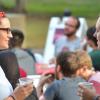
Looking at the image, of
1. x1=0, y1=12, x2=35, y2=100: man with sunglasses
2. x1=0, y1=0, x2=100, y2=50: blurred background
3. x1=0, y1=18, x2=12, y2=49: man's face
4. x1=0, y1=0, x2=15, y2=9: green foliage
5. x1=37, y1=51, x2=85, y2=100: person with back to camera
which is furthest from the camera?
x1=0, y1=0, x2=15, y2=9: green foliage

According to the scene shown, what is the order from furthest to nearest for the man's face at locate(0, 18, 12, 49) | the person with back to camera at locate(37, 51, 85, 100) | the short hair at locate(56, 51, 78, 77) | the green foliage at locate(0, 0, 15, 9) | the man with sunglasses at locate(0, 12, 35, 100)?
the green foliage at locate(0, 0, 15, 9) → the short hair at locate(56, 51, 78, 77) → the person with back to camera at locate(37, 51, 85, 100) → the man's face at locate(0, 18, 12, 49) → the man with sunglasses at locate(0, 12, 35, 100)

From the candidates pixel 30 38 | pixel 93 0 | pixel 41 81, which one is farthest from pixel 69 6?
pixel 41 81

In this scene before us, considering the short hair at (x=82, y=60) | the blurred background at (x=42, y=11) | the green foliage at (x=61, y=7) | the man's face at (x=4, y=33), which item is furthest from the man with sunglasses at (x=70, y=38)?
the green foliage at (x=61, y=7)

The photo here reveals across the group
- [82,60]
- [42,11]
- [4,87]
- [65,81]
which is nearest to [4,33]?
[4,87]

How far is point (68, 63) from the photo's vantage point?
5.47 m

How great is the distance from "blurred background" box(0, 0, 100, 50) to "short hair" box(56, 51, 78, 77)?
62.6 ft

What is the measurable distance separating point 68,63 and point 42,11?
2982 centimetres

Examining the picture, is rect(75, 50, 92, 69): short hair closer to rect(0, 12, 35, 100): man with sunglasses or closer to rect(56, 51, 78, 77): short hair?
rect(56, 51, 78, 77): short hair

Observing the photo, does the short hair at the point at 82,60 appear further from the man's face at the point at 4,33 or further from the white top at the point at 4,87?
the white top at the point at 4,87

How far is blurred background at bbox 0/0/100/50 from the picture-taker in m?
Result: 26.8

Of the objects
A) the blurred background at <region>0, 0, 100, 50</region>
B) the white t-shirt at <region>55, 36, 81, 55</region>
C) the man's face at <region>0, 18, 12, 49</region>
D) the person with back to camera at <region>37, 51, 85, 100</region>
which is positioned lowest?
the blurred background at <region>0, 0, 100, 50</region>

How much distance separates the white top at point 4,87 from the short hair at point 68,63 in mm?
1048

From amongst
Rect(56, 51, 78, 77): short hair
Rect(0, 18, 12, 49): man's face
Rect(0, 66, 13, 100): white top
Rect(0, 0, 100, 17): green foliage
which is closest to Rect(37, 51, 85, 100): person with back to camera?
Rect(56, 51, 78, 77): short hair

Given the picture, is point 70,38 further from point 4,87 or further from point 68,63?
point 4,87
